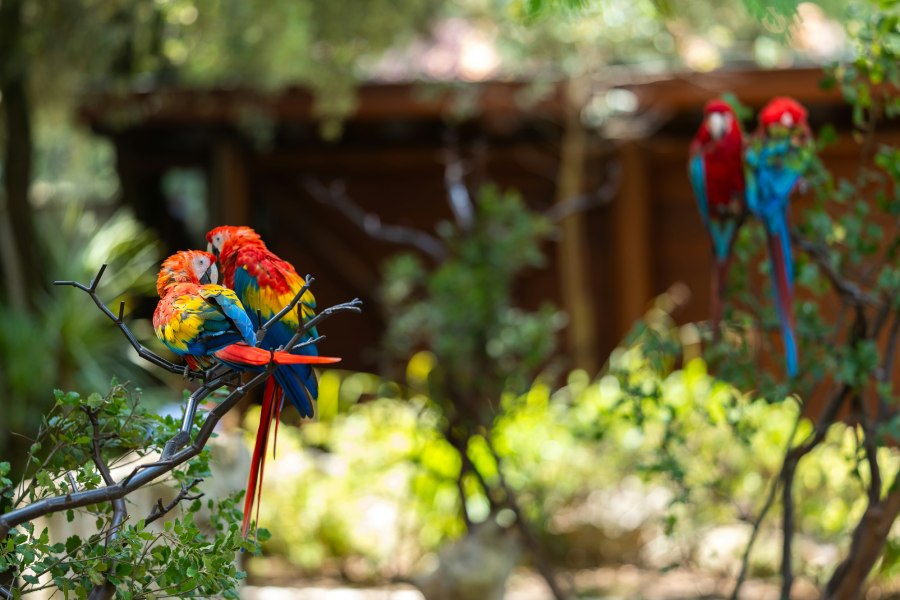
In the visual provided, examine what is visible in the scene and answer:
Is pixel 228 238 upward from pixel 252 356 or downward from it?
upward

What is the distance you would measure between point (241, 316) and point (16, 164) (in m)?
4.25

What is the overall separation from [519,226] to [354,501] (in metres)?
1.63

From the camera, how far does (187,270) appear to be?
1.85 metres

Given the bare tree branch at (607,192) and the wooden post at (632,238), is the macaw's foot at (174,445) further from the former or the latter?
the wooden post at (632,238)

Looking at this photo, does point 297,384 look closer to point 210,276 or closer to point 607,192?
point 210,276

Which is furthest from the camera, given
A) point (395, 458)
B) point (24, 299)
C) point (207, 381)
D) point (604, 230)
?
point (604, 230)

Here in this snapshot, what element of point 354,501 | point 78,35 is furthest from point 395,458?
point 78,35

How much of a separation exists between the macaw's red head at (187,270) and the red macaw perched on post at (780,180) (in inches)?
58.2

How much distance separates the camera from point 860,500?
176 inches

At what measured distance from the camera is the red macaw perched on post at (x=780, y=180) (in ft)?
8.96

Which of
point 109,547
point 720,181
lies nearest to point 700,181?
point 720,181

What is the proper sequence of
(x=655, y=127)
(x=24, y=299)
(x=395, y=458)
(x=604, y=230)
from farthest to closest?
(x=604, y=230), (x=655, y=127), (x=24, y=299), (x=395, y=458)

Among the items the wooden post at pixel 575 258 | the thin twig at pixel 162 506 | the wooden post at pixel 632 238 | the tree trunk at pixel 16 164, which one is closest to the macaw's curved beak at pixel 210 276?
the thin twig at pixel 162 506

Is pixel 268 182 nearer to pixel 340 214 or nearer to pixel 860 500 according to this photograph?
pixel 340 214
